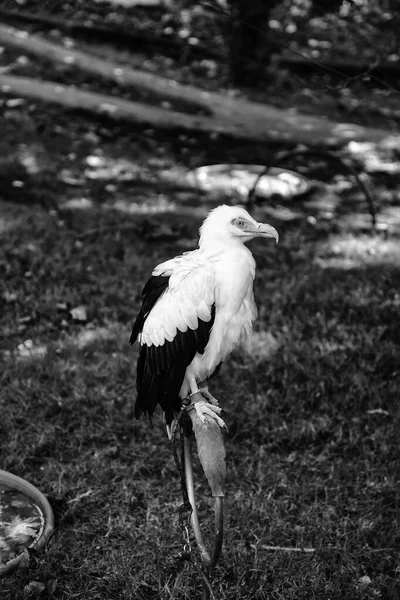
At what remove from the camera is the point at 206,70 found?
9.69 meters

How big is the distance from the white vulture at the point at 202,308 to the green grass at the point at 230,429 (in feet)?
2.63

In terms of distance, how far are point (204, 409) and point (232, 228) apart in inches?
26.4

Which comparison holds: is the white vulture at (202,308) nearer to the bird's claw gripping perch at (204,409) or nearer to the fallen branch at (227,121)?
the bird's claw gripping perch at (204,409)

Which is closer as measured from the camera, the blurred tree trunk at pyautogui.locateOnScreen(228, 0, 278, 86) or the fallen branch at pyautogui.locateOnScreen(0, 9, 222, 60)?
the blurred tree trunk at pyautogui.locateOnScreen(228, 0, 278, 86)

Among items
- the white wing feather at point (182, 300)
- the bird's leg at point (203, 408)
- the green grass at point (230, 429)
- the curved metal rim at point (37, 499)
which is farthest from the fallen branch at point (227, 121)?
the bird's leg at point (203, 408)

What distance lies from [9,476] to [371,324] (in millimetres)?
2520

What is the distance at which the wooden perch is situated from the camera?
805 cm

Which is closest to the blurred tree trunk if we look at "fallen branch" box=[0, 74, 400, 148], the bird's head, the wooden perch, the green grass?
the wooden perch

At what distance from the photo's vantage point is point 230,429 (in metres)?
3.94

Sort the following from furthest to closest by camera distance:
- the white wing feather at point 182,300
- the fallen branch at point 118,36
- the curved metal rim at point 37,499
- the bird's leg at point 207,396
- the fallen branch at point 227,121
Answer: the fallen branch at point 118,36, the fallen branch at point 227,121, the curved metal rim at point 37,499, the bird's leg at point 207,396, the white wing feather at point 182,300

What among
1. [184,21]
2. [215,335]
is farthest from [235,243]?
[184,21]

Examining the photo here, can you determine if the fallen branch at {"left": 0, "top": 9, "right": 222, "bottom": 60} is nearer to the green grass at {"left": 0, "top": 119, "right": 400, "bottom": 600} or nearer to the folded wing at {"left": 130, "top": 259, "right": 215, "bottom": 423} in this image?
the green grass at {"left": 0, "top": 119, "right": 400, "bottom": 600}

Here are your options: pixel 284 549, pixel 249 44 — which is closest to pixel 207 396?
pixel 284 549

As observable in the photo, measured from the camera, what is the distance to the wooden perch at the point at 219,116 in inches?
317
